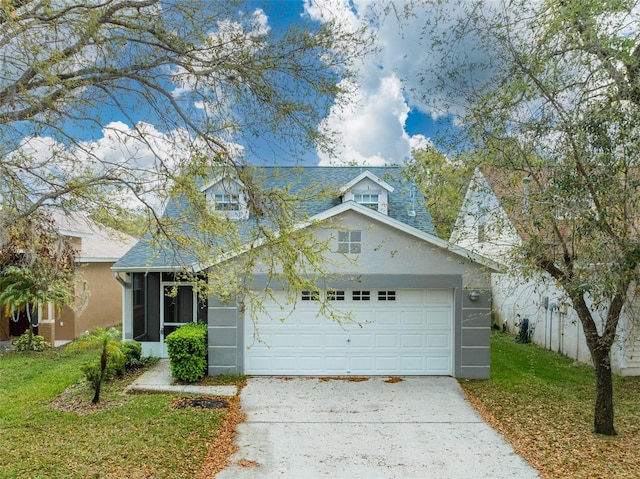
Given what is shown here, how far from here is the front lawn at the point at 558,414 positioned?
22.3 ft

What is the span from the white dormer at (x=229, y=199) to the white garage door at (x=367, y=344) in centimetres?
509

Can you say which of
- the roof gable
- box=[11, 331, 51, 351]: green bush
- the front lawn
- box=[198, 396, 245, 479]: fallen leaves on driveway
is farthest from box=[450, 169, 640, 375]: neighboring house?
box=[11, 331, 51, 351]: green bush

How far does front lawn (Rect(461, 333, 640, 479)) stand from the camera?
6.79 metres

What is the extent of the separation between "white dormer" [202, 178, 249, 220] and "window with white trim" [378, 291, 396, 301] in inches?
217

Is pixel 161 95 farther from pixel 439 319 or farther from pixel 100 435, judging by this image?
pixel 439 319

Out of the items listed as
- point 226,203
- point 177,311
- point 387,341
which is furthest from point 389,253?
point 177,311

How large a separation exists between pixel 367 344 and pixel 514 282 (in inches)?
151

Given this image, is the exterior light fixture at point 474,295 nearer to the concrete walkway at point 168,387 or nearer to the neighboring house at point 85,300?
the concrete walkway at point 168,387

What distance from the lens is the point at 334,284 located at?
11594mm

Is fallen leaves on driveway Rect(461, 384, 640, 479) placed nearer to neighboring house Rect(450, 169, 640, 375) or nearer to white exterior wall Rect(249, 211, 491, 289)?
neighboring house Rect(450, 169, 640, 375)

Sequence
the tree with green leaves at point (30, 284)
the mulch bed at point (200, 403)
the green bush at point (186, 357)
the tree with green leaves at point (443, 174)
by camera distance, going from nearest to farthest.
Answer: the tree with green leaves at point (443, 174) → the mulch bed at point (200, 403) → the green bush at point (186, 357) → the tree with green leaves at point (30, 284)

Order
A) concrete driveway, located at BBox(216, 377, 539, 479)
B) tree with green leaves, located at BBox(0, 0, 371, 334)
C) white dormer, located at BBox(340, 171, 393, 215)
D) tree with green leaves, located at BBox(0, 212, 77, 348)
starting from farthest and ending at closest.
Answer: white dormer, located at BBox(340, 171, 393, 215) → tree with green leaves, located at BBox(0, 212, 77, 348) → concrete driveway, located at BBox(216, 377, 539, 479) → tree with green leaves, located at BBox(0, 0, 371, 334)

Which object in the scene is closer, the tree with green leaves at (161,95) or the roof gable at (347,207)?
the tree with green leaves at (161,95)

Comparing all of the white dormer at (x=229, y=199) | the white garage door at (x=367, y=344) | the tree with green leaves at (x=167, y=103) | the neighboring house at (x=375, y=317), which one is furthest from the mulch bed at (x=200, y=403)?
the white dormer at (x=229, y=199)
